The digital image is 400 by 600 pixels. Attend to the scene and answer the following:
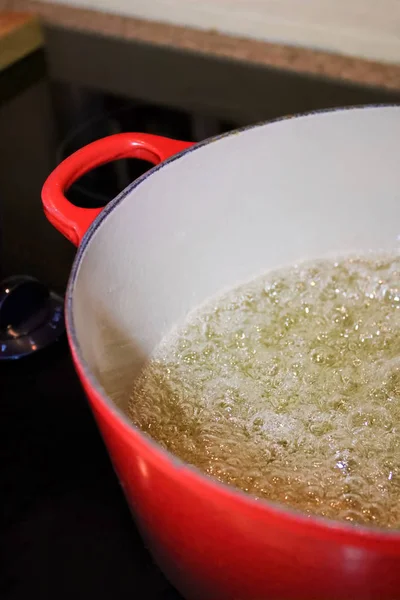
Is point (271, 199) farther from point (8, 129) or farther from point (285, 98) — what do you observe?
point (8, 129)

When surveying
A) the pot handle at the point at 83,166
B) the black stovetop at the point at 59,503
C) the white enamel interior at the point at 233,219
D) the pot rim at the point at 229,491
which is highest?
the pot handle at the point at 83,166

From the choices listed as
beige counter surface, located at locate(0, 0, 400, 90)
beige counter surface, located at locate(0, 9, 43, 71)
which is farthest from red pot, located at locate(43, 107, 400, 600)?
beige counter surface, located at locate(0, 9, 43, 71)

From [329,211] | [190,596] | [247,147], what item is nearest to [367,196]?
[329,211]

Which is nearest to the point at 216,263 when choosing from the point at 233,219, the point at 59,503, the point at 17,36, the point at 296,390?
the point at 233,219

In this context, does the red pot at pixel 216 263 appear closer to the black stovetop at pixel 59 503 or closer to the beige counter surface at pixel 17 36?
the black stovetop at pixel 59 503

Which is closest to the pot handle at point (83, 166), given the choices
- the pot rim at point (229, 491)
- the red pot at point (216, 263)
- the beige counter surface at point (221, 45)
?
the red pot at point (216, 263)

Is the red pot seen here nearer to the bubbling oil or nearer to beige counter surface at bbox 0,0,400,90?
the bubbling oil

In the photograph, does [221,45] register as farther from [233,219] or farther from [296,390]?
[296,390]
